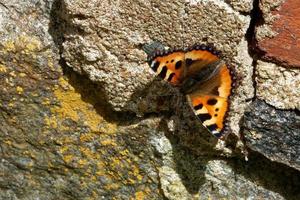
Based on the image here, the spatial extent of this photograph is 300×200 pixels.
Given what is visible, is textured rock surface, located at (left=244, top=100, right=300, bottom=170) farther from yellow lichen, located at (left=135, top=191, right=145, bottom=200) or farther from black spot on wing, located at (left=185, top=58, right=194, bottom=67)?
yellow lichen, located at (left=135, top=191, right=145, bottom=200)

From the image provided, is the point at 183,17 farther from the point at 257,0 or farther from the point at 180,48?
the point at 257,0

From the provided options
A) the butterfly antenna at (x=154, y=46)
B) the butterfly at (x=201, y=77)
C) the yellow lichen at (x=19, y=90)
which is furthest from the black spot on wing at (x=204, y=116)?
the yellow lichen at (x=19, y=90)

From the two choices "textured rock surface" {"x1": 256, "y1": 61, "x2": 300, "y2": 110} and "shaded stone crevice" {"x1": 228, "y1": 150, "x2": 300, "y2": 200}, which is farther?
"shaded stone crevice" {"x1": 228, "y1": 150, "x2": 300, "y2": 200}

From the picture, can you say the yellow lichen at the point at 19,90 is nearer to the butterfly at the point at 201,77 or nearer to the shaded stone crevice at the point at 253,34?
the butterfly at the point at 201,77

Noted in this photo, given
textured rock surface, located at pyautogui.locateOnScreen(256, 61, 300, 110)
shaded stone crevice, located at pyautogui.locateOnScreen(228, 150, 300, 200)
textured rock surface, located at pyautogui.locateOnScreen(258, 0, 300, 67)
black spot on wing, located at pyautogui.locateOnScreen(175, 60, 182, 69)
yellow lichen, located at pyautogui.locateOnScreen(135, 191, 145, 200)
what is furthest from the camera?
yellow lichen, located at pyautogui.locateOnScreen(135, 191, 145, 200)

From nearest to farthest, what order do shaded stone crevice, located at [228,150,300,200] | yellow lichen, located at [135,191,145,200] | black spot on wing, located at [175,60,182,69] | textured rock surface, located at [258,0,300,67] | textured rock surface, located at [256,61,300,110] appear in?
textured rock surface, located at [258,0,300,67], textured rock surface, located at [256,61,300,110], black spot on wing, located at [175,60,182,69], shaded stone crevice, located at [228,150,300,200], yellow lichen, located at [135,191,145,200]

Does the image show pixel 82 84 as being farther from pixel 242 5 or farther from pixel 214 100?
pixel 242 5

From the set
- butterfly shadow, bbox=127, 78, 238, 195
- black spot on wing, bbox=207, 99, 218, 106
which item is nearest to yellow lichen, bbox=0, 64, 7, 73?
butterfly shadow, bbox=127, 78, 238, 195
